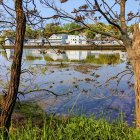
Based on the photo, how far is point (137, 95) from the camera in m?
8.42

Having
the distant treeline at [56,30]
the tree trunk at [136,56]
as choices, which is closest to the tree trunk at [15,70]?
the distant treeline at [56,30]

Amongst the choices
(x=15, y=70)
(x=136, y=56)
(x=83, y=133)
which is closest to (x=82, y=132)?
(x=83, y=133)

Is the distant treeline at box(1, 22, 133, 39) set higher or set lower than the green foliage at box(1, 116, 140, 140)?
higher

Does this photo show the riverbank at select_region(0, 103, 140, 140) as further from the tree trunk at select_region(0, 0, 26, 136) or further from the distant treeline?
the distant treeline

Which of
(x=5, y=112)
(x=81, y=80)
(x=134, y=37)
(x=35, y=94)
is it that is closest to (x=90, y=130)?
(x=5, y=112)

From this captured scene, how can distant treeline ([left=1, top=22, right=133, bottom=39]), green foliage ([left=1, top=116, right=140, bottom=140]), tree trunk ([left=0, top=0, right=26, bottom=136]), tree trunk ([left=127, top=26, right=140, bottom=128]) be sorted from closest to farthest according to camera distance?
1. green foliage ([left=1, top=116, right=140, bottom=140])
2. tree trunk ([left=0, top=0, right=26, bottom=136])
3. tree trunk ([left=127, top=26, right=140, bottom=128])
4. distant treeline ([left=1, top=22, right=133, bottom=39])

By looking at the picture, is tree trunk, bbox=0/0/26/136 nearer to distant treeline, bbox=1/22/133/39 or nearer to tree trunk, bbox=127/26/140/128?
distant treeline, bbox=1/22/133/39

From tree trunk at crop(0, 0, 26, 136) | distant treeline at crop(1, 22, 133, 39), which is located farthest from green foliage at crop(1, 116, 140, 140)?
distant treeline at crop(1, 22, 133, 39)

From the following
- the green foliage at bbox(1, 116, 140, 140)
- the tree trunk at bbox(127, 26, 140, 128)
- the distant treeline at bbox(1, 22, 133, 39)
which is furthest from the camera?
the distant treeline at bbox(1, 22, 133, 39)

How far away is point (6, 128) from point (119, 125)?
267 centimetres

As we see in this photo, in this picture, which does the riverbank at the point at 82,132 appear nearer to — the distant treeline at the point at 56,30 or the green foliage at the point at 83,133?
the green foliage at the point at 83,133

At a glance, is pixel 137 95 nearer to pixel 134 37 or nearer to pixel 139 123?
pixel 139 123

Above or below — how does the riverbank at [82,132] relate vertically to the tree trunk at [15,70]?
below

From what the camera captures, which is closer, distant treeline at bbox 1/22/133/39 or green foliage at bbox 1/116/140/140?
green foliage at bbox 1/116/140/140
